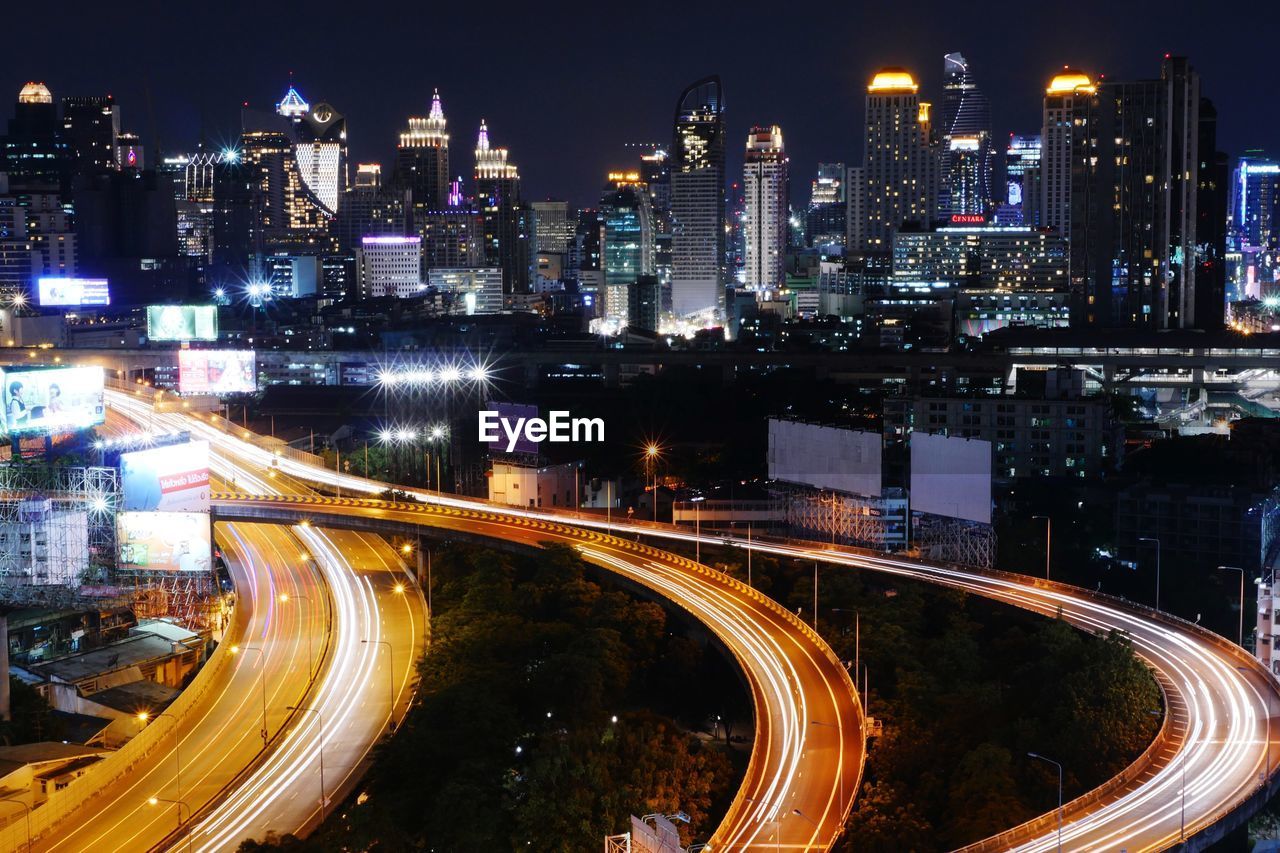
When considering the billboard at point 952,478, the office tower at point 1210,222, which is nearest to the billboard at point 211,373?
the billboard at point 952,478

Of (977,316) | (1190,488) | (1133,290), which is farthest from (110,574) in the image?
(977,316)

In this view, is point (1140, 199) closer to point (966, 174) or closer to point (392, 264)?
point (966, 174)

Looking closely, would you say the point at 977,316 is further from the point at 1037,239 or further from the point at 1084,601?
the point at 1084,601

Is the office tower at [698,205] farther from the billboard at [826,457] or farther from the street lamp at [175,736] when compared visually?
the street lamp at [175,736]

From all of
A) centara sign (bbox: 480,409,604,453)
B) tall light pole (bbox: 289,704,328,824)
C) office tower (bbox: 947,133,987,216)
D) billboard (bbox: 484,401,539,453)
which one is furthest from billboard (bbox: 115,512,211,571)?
office tower (bbox: 947,133,987,216)

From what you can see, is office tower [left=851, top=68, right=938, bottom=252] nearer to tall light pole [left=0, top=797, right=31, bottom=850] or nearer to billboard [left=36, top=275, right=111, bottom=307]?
billboard [left=36, top=275, right=111, bottom=307]

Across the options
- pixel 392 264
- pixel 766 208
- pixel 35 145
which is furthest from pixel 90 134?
pixel 766 208
